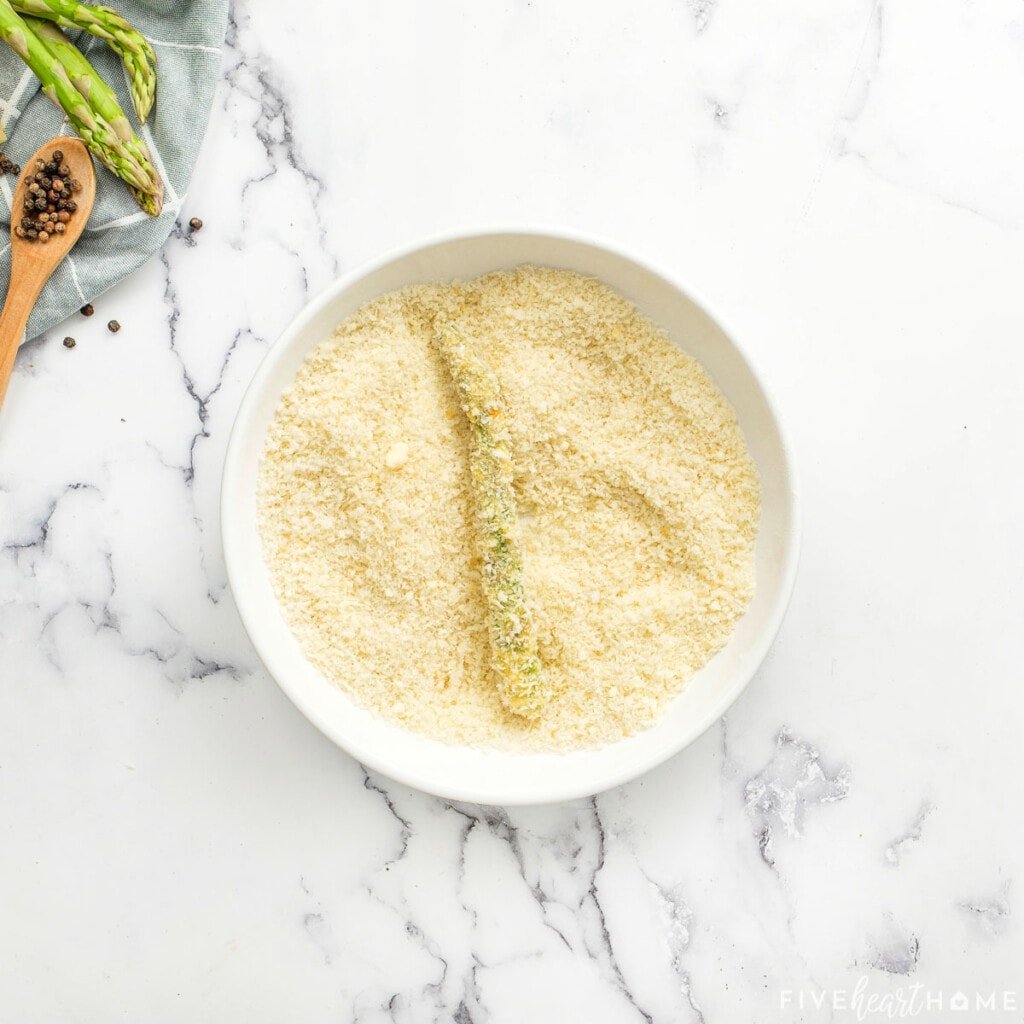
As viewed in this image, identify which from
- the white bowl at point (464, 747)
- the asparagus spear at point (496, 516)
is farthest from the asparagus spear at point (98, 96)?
the asparagus spear at point (496, 516)

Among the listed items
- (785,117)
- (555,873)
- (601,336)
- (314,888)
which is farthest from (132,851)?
(785,117)

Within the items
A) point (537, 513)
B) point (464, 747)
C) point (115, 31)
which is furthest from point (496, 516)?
point (115, 31)

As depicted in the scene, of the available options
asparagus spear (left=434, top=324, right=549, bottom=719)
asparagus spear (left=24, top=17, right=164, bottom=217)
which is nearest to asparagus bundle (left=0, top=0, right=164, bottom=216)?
asparagus spear (left=24, top=17, right=164, bottom=217)

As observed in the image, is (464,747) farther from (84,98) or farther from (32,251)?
(84,98)

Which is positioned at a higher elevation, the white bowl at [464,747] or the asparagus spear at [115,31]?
the asparagus spear at [115,31]

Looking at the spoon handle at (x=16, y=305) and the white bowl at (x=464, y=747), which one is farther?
the spoon handle at (x=16, y=305)

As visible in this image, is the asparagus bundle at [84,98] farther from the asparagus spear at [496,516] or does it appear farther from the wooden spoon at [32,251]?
the asparagus spear at [496,516]
